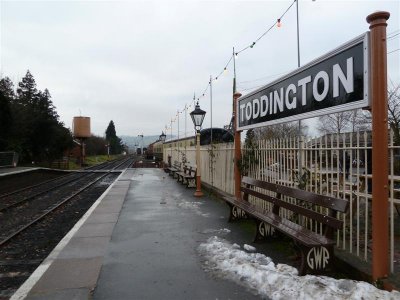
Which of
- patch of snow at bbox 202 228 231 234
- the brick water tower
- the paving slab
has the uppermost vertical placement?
the brick water tower

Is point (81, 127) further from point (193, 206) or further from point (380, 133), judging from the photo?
point (380, 133)

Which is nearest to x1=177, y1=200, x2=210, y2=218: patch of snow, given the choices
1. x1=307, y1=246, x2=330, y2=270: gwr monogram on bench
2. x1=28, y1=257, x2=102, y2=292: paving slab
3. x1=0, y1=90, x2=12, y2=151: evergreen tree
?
x1=28, y1=257, x2=102, y2=292: paving slab

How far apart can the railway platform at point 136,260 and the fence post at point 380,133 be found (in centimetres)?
146

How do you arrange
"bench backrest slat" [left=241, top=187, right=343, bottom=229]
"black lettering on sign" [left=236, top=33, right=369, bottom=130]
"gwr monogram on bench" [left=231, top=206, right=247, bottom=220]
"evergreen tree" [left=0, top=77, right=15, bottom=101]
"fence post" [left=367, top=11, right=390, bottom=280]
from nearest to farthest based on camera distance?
1. "fence post" [left=367, top=11, right=390, bottom=280]
2. "black lettering on sign" [left=236, top=33, right=369, bottom=130]
3. "bench backrest slat" [left=241, top=187, right=343, bottom=229]
4. "gwr monogram on bench" [left=231, top=206, right=247, bottom=220]
5. "evergreen tree" [left=0, top=77, right=15, bottom=101]

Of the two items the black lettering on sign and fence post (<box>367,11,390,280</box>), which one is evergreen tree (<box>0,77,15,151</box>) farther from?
fence post (<box>367,11,390,280</box>)

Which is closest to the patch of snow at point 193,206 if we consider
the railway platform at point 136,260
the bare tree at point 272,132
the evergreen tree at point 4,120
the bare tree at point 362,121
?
the railway platform at point 136,260

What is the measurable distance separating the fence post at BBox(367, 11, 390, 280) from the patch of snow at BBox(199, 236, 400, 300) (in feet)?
1.35

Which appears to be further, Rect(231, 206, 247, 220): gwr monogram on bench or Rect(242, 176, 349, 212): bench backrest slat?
Rect(231, 206, 247, 220): gwr monogram on bench

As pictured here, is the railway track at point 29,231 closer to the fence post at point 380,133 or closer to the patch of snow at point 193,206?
the patch of snow at point 193,206

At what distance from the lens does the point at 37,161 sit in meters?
44.1

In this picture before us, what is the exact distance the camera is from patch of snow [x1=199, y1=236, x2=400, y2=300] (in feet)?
12.8

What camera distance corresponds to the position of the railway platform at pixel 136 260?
4469 millimetres

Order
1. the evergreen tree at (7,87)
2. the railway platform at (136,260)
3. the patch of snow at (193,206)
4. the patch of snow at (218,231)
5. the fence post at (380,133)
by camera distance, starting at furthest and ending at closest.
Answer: the evergreen tree at (7,87)
the patch of snow at (193,206)
the patch of snow at (218,231)
the railway platform at (136,260)
the fence post at (380,133)

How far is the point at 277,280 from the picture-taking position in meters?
4.46
